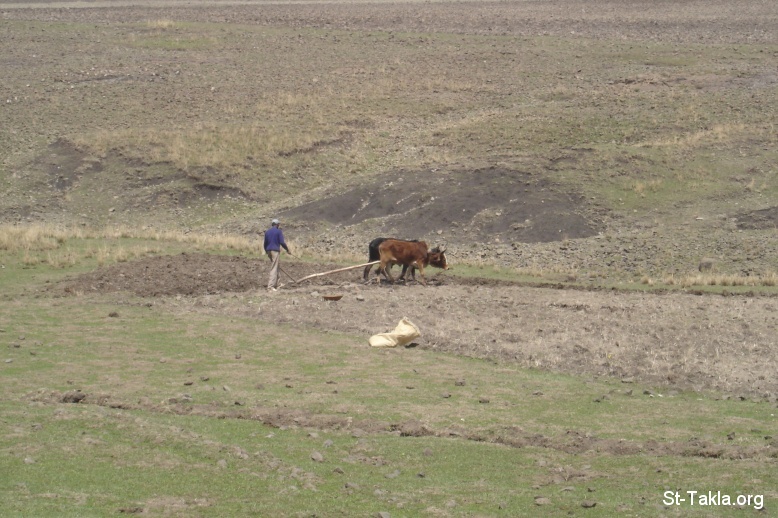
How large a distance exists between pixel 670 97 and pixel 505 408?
38.3 metres

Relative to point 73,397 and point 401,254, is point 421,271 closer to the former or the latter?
point 401,254

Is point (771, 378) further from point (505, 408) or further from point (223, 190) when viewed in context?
point (223, 190)

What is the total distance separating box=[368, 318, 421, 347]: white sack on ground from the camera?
21.1 meters

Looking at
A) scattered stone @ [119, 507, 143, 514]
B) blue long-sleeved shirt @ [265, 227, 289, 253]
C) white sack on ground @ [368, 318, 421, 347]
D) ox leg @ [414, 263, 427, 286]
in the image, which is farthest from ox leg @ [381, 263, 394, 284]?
scattered stone @ [119, 507, 143, 514]

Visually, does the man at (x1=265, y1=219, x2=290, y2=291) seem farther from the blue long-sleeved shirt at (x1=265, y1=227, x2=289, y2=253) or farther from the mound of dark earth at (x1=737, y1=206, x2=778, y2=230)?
the mound of dark earth at (x1=737, y1=206, x2=778, y2=230)

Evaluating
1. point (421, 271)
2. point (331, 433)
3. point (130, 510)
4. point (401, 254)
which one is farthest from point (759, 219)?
point (130, 510)

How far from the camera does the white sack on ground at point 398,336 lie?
21.1 metres

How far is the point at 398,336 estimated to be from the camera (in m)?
21.2

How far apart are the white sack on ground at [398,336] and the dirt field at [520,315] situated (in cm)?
45

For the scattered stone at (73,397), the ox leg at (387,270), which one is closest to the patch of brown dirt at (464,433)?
the scattered stone at (73,397)

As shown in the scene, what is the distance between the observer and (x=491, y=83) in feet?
194

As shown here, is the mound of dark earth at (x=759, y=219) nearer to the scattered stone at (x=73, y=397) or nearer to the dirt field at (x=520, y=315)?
the dirt field at (x=520, y=315)

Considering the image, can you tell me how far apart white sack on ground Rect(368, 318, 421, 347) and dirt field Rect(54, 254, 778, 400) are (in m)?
0.45

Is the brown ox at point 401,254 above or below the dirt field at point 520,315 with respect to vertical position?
above
